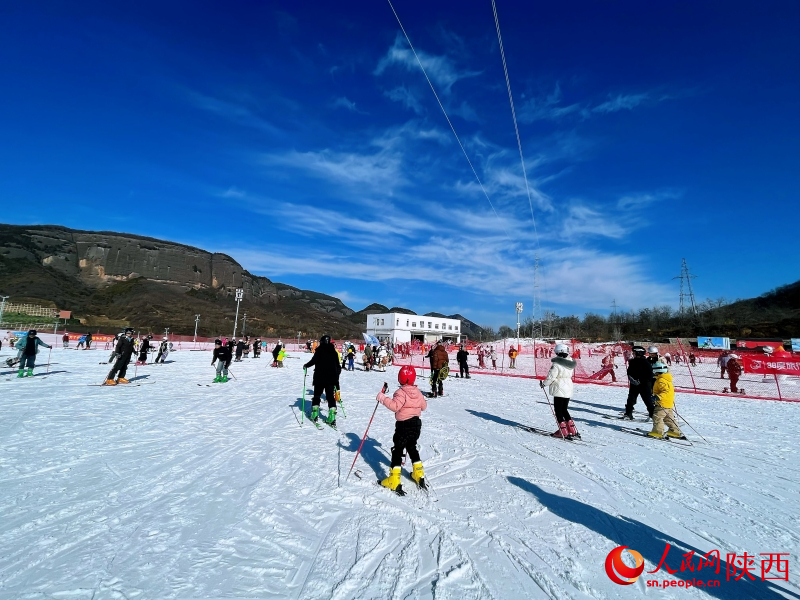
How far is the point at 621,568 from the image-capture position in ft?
9.96

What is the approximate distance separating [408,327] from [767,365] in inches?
2522

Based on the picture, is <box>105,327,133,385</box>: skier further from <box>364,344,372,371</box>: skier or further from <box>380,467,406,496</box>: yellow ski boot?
<box>364,344,372,371</box>: skier

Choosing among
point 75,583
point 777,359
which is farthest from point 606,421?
point 777,359

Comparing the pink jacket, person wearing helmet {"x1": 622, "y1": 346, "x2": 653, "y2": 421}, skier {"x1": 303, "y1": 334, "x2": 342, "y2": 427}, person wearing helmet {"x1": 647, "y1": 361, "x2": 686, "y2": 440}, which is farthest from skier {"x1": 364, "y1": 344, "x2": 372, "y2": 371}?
the pink jacket

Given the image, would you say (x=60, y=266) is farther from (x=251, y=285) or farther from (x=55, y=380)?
(x=55, y=380)

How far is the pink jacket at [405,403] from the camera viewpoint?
4562 millimetres

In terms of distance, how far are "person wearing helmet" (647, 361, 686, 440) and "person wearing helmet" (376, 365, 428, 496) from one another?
562cm

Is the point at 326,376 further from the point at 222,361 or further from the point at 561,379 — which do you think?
the point at 222,361

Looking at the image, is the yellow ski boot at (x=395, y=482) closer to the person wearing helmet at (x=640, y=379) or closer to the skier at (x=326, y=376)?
the skier at (x=326, y=376)

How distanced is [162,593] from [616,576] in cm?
335

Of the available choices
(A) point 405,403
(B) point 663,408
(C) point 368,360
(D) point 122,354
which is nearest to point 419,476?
(A) point 405,403

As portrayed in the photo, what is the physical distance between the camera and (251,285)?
167750mm

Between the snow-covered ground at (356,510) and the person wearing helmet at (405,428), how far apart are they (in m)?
0.20

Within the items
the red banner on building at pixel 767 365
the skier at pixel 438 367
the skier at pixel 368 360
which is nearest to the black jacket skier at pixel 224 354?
the skier at pixel 438 367
